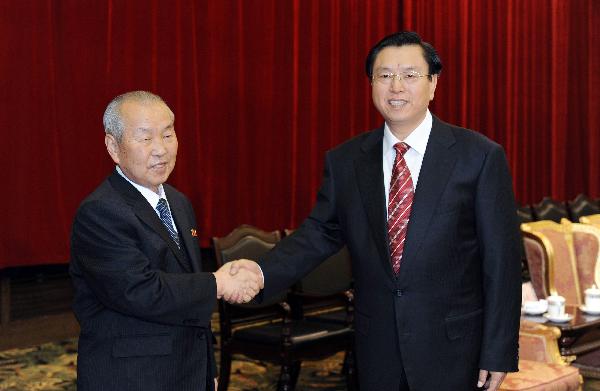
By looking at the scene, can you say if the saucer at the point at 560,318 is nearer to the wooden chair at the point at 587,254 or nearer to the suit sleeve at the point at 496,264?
the wooden chair at the point at 587,254

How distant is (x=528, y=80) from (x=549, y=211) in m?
2.55

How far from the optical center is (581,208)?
770 cm

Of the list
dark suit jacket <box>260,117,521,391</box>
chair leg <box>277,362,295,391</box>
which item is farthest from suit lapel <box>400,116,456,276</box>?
chair leg <box>277,362,295,391</box>

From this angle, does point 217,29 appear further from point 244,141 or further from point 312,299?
point 312,299

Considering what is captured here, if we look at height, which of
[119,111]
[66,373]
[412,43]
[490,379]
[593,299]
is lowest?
[66,373]

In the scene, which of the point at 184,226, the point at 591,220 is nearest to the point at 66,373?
the point at 184,226

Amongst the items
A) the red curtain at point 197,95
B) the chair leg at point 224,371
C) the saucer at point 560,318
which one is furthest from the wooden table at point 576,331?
the red curtain at point 197,95

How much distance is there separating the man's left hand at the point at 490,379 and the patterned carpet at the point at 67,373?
2435mm

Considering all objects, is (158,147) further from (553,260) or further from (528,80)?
(528,80)

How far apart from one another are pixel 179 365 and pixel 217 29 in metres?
4.55

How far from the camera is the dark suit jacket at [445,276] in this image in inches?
91.2

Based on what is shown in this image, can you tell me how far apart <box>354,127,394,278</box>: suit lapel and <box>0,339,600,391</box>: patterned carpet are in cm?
253

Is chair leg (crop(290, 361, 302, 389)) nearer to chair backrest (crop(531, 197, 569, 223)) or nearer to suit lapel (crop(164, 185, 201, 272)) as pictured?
suit lapel (crop(164, 185, 201, 272))

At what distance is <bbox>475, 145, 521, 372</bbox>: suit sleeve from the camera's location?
2318mm
